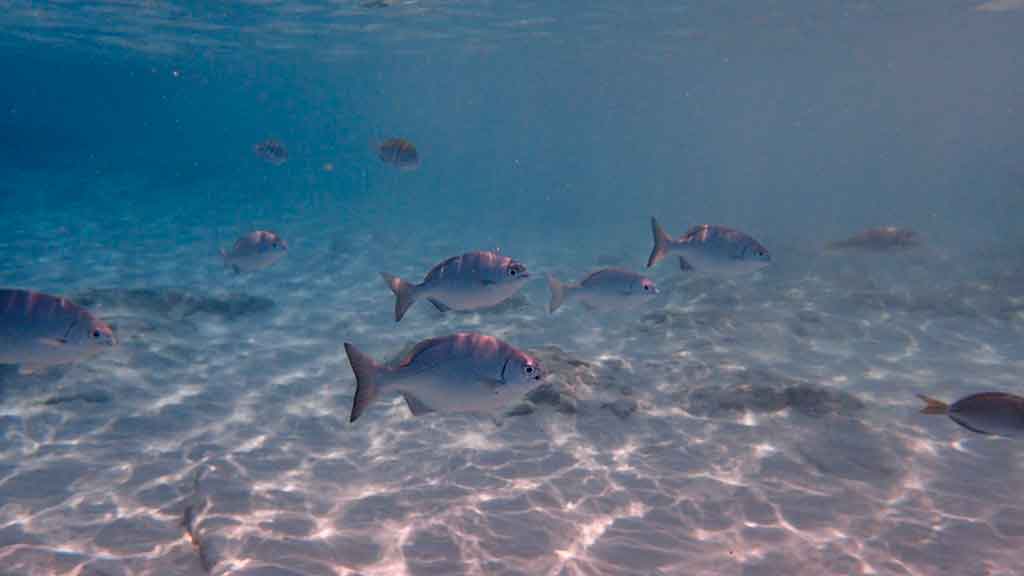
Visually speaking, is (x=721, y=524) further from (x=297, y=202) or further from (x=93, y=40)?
(x=93, y=40)

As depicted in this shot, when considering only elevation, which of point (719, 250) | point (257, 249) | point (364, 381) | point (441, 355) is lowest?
point (257, 249)

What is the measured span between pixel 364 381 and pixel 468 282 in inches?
58.5

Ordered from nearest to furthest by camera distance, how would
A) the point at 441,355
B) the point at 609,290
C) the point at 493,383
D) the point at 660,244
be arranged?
the point at 493,383 → the point at 441,355 → the point at 609,290 → the point at 660,244

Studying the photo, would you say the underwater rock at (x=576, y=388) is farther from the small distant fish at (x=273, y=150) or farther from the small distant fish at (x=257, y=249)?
the small distant fish at (x=273, y=150)

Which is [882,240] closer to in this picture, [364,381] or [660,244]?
[660,244]

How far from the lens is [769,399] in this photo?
8.01 metres

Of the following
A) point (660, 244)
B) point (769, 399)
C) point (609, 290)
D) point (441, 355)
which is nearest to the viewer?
point (441, 355)

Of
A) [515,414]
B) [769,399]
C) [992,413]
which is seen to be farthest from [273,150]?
[992,413]

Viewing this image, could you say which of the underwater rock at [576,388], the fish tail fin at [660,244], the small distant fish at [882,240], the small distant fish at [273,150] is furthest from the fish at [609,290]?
the small distant fish at [273,150]

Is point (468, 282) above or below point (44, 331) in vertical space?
above

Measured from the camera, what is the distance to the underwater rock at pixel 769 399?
7.82 meters

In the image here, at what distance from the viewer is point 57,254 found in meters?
19.5

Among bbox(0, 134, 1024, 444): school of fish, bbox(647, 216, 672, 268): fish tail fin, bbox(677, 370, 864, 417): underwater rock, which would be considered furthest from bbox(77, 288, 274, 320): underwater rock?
bbox(677, 370, 864, 417): underwater rock

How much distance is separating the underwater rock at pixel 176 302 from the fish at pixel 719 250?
10.3m
